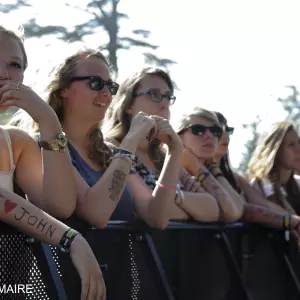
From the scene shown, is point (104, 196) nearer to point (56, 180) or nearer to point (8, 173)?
point (56, 180)

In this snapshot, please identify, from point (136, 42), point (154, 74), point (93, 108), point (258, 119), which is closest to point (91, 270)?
point (93, 108)

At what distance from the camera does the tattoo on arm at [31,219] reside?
2.85 m

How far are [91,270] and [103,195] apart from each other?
81 cm

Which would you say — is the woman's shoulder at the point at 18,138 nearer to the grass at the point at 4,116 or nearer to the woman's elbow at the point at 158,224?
the grass at the point at 4,116

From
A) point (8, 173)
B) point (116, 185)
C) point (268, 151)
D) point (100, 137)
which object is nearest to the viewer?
point (8, 173)

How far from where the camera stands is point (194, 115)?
5402mm

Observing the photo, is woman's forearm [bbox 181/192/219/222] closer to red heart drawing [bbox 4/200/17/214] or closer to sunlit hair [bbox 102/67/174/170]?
sunlit hair [bbox 102/67/174/170]

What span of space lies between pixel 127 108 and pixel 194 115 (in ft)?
2.31

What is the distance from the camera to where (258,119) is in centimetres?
1797

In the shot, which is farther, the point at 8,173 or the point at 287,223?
the point at 287,223

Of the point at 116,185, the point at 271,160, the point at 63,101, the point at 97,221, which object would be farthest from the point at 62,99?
the point at 271,160

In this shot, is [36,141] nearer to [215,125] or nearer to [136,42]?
[215,125]

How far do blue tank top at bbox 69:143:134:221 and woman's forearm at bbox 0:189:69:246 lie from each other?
946mm

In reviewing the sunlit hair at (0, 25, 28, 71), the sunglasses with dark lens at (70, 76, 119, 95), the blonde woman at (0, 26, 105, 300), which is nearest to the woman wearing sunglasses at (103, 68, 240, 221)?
the sunglasses with dark lens at (70, 76, 119, 95)
